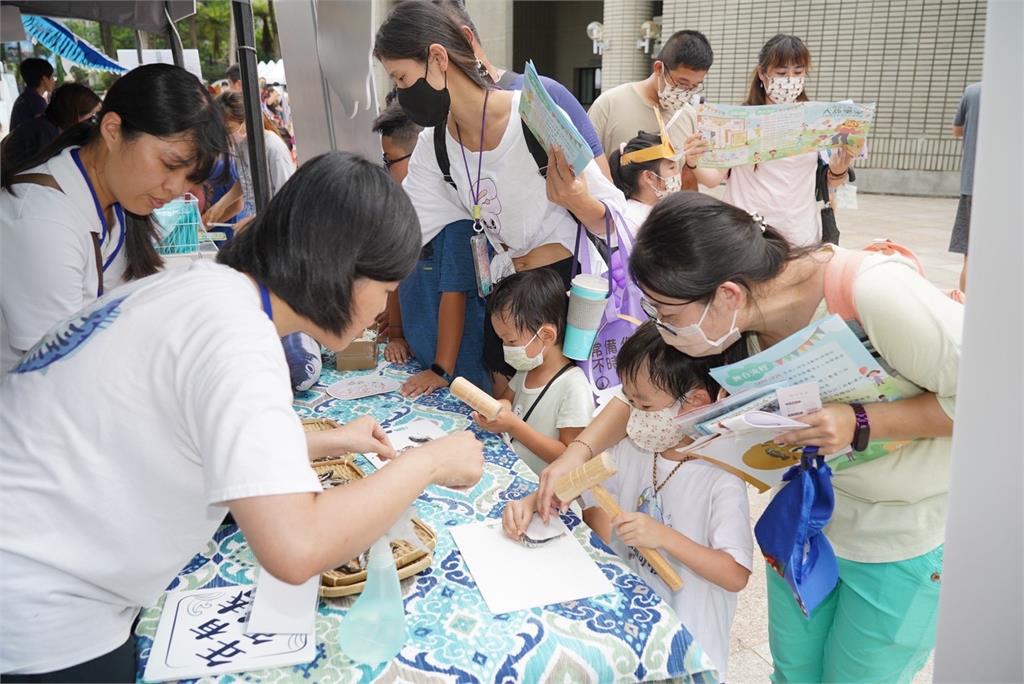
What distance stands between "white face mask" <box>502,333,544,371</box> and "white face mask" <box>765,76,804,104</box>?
2.23 meters

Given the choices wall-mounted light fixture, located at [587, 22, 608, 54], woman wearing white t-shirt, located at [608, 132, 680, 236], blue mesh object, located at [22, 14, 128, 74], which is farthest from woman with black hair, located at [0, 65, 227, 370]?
wall-mounted light fixture, located at [587, 22, 608, 54]

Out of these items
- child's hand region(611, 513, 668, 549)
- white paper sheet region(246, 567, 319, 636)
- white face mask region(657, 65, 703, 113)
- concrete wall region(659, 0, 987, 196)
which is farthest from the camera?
concrete wall region(659, 0, 987, 196)

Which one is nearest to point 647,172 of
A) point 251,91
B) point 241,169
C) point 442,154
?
point 442,154

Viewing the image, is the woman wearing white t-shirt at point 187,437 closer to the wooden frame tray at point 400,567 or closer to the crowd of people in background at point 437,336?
the crowd of people in background at point 437,336

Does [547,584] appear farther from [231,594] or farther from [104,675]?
[104,675]

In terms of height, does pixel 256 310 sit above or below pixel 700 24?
below

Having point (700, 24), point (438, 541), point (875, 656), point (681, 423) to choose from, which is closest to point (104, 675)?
point (438, 541)

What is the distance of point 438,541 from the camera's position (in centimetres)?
141

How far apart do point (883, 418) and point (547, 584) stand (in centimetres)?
66

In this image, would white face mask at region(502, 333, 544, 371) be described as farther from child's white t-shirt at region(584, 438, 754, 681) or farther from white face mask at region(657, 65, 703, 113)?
white face mask at region(657, 65, 703, 113)

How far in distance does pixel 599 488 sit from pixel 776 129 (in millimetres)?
2500

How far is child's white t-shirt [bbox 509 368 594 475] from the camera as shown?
6.41ft

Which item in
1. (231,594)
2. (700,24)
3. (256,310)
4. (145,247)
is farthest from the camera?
(700,24)

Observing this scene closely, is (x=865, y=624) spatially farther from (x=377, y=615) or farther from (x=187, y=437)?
(x=187, y=437)
